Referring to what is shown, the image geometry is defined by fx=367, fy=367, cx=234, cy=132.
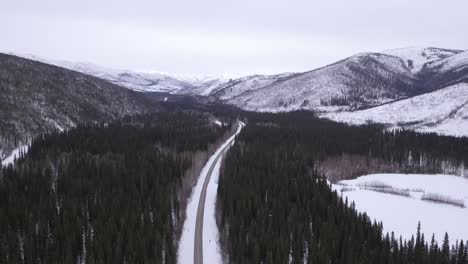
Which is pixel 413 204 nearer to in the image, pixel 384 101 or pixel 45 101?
pixel 45 101

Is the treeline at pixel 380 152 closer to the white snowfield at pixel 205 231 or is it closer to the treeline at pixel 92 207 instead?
the white snowfield at pixel 205 231

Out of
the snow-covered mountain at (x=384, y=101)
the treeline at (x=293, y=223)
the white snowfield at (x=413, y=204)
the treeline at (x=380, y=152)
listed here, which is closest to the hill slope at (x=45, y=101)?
the treeline at (x=293, y=223)

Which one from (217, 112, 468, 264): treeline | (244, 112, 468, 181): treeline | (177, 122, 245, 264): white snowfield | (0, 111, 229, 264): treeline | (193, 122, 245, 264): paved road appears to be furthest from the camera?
(244, 112, 468, 181): treeline

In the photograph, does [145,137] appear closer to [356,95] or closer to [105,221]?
[105,221]

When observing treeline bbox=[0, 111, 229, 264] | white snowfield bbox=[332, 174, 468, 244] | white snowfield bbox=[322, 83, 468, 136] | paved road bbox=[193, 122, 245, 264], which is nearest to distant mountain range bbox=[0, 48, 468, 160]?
white snowfield bbox=[322, 83, 468, 136]

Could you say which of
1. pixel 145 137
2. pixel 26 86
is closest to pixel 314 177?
pixel 145 137

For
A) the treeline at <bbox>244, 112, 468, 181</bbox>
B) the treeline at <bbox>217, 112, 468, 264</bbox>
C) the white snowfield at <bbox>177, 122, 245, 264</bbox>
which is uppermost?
the treeline at <bbox>244, 112, 468, 181</bbox>

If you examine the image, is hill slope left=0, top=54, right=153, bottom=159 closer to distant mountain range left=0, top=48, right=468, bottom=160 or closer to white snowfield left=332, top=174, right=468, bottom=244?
distant mountain range left=0, top=48, right=468, bottom=160
